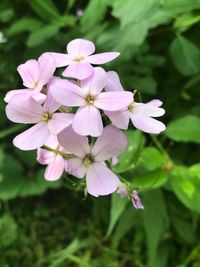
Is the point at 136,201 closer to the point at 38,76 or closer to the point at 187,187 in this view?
the point at 38,76

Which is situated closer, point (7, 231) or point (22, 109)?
point (22, 109)

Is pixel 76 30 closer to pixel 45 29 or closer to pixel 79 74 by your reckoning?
pixel 45 29

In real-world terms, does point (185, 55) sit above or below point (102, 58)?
below

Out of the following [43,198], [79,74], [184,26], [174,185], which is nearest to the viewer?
[79,74]

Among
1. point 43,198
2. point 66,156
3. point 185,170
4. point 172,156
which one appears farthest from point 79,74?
point 43,198

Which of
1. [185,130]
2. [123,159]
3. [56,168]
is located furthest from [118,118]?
[185,130]

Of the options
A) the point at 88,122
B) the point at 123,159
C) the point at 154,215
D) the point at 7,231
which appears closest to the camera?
the point at 88,122

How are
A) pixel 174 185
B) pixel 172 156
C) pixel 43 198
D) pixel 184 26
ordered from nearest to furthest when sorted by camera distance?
1. pixel 174 185
2. pixel 184 26
3. pixel 172 156
4. pixel 43 198
